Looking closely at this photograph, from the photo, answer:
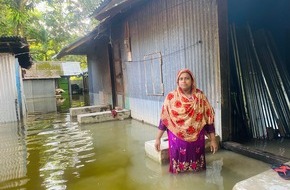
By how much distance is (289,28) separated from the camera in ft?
22.8

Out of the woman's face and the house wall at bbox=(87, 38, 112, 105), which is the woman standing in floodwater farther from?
the house wall at bbox=(87, 38, 112, 105)

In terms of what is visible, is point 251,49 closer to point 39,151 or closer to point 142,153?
point 142,153

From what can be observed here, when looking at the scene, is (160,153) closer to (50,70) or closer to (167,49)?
(167,49)

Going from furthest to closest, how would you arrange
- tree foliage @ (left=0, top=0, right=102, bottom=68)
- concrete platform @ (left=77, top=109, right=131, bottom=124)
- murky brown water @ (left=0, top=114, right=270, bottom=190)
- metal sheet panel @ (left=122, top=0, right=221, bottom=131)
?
1. tree foliage @ (left=0, top=0, right=102, bottom=68)
2. concrete platform @ (left=77, top=109, right=131, bottom=124)
3. metal sheet panel @ (left=122, top=0, right=221, bottom=131)
4. murky brown water @ (left=0, top=114, right=270, bottom=190)

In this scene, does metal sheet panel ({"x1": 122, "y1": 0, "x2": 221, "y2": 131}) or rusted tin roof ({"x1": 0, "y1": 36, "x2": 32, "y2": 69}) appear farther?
rusted tin roof ({"x1": 0, "y1": 36, "x2": 32, "y2": 69})

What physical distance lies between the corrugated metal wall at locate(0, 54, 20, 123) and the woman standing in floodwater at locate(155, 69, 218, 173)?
8.72 m

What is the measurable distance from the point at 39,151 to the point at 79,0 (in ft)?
55.7

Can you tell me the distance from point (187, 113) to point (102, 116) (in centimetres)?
655

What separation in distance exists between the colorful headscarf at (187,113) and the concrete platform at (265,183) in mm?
1310

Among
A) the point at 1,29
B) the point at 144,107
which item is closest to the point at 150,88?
the point at 144,107

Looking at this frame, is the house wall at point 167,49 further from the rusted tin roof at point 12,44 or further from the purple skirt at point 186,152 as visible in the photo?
the rusted tin roof at point 12,44

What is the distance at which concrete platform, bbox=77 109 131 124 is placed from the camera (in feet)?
32.2

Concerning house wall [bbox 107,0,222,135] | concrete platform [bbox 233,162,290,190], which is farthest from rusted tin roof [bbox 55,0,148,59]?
concrete platform [bbox 233,162,290,190]

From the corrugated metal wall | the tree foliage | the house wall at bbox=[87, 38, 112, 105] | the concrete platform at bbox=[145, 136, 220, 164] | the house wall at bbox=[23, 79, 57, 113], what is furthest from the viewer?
the house wall at bbox=[23, 79, 57, 113]
